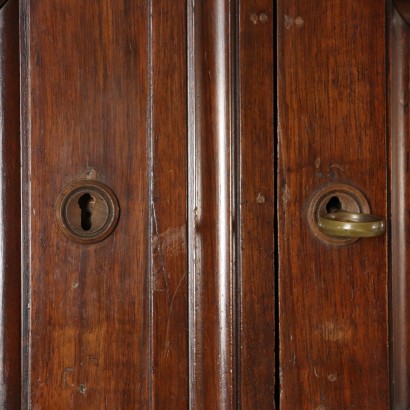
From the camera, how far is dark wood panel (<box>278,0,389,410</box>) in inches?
20.5

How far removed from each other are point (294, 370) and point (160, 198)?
0.73ft

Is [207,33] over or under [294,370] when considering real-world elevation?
over

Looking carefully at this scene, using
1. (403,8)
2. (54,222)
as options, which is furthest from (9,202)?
(403,8)

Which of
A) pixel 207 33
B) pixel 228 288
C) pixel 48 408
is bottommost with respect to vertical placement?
pixel 48 408

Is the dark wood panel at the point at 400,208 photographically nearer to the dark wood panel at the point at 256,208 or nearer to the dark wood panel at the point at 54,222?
the dark wood panel at the point at 256,208

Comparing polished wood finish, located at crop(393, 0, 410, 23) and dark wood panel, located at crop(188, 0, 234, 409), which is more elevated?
polished wood finish, located at crop(393, 0, 410, 23)

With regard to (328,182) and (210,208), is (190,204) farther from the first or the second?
(328,182)

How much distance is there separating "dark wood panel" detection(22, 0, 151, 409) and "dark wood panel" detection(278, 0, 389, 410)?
0.50 feet

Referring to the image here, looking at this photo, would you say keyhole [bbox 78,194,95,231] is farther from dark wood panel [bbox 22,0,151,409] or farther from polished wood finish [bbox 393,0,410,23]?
polished wood finish [bbox 393,0,410,23]

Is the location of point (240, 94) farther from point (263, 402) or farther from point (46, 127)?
point (263, 402)

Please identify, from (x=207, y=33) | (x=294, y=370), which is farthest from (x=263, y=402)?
(x=207, y=33)

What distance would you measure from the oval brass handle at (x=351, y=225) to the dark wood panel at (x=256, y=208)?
0.06 meters

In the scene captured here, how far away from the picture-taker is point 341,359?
0.53 metres

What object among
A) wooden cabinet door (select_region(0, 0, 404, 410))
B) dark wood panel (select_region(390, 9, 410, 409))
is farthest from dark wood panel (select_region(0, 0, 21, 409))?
dark wood panel (select_region(390, 9, 410, 409))
